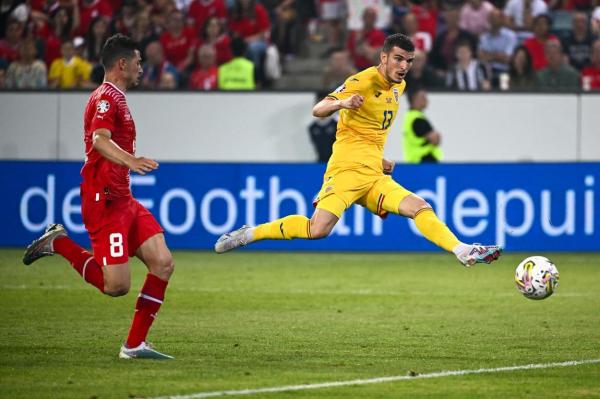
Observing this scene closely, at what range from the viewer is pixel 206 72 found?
66.1ft

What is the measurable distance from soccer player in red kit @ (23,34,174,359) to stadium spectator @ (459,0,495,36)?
13044 millimetres

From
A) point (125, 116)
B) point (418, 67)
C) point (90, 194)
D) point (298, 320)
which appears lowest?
point (298, 320)

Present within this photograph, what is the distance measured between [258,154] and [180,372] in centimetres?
1217

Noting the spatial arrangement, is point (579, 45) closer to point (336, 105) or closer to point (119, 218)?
point (336, 105)

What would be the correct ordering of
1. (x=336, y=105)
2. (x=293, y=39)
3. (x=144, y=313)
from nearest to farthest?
(x=144, y=313)
(x=336, y=105)
(x=293, y=39)

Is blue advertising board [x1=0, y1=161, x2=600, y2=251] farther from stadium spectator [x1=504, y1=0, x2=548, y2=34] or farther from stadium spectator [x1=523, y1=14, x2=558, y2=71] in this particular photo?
stadium spectator [x1=504, y1=0, x2=548, y2=34]

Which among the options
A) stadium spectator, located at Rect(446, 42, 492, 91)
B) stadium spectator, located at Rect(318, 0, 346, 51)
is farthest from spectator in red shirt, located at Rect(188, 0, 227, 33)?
stadium spectator, located at Rect(446, 42, 492, 91)

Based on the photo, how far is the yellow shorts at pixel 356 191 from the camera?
10.0m

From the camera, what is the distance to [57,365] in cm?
830

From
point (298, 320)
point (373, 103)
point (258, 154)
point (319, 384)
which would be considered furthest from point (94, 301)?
point (258, 154)

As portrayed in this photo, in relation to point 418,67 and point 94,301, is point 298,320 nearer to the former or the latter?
point 94,301

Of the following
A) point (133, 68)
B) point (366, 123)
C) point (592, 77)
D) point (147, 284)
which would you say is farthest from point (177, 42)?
point (147, 284)

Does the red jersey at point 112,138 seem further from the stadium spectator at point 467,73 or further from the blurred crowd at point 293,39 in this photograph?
the stadium spectator at point 467,73

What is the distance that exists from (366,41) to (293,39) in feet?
5.41
